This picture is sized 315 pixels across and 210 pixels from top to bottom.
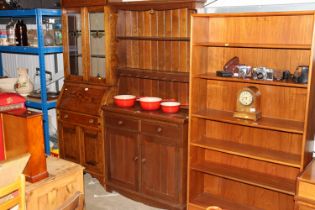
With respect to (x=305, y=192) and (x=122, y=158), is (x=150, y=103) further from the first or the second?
(x=305, y=192)

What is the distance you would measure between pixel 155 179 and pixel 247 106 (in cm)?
104

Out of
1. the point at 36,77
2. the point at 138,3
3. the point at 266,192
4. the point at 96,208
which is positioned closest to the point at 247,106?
the point at 266,192

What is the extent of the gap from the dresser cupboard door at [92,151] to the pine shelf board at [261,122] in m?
1.10

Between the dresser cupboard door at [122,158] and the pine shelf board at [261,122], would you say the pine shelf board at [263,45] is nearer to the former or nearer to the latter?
the pine shelf board at [261,122]

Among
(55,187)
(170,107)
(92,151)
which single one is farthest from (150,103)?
(55,187)

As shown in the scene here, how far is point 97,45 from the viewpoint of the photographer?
11.5 ft

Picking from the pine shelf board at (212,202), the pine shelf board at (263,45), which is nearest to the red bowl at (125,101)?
the pine shelf board at (263,45)

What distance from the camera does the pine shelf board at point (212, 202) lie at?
2.89 m

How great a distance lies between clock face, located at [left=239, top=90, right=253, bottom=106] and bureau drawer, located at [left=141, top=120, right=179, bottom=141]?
1.87 feet

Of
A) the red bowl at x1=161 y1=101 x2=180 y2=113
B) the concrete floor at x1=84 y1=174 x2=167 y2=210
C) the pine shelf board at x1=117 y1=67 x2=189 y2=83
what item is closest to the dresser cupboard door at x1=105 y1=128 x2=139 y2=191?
the concrete floor at x1=84 y1=174 x2=167 y2=210

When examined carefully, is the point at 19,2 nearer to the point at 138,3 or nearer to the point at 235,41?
the point at 138,3

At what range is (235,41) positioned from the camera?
2771 mm

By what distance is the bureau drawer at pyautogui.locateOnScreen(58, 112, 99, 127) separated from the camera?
11.2 feet

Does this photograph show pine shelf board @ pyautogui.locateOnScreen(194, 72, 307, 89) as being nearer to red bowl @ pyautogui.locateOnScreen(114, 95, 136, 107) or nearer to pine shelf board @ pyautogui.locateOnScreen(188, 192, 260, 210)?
red bowl @ pyautogui.locateOnScreen(114, 95, 136, 107)
